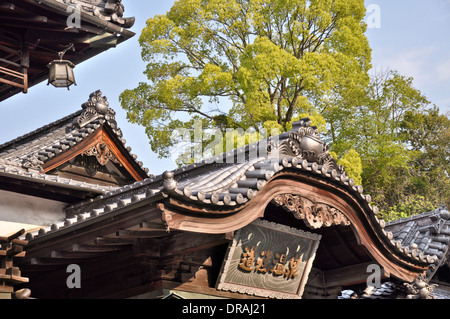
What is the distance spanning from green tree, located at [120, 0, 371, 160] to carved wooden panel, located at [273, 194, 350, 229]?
14.1m

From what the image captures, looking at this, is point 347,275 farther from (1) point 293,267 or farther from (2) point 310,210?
(2) point 310,210

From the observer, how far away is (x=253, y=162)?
793 centimetres

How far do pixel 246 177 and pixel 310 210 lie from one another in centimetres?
114

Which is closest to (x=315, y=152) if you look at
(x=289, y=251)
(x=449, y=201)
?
(x=289, y=251)

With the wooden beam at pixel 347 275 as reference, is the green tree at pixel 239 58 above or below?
above

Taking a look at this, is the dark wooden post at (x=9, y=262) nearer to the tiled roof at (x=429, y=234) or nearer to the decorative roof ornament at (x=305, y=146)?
the decorative roof ornament at (x=305, y=146)

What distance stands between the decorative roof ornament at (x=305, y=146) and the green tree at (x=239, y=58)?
45.1 ft

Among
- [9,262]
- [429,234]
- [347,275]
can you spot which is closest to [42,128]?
[9,262]

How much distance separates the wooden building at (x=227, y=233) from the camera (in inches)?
265

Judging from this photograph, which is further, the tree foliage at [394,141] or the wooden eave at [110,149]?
the tree foliage at [394,141]

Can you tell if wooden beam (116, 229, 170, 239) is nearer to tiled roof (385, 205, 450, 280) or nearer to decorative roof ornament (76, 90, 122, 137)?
tiled roof (385, 205, 450, 280)

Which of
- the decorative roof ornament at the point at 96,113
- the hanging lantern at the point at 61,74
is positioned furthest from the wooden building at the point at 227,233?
the decorative roof ornament at the point at 96,113

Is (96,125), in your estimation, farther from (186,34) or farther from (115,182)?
(186,34)
